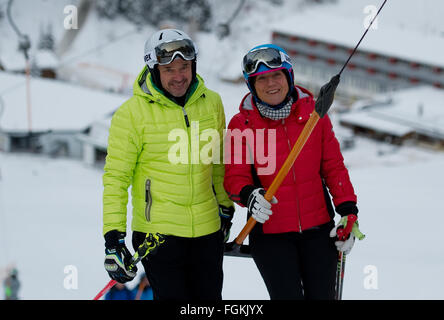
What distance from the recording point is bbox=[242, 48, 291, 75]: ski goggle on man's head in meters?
2.54

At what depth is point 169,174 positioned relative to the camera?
8.46ft

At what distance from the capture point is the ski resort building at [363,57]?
22938 millimetres

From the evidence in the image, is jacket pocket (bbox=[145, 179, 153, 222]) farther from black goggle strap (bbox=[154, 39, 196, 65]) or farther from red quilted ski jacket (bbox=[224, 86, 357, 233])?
black goggle strap (bbox=[154, 39, 196, 65])

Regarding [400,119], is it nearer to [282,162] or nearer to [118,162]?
[282,162]

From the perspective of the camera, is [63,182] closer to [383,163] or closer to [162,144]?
[383,163]

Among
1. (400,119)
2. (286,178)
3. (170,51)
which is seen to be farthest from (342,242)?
(400,119)

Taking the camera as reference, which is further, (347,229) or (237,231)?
(237,231)

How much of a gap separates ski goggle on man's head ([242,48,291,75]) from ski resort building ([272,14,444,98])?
2108 cm

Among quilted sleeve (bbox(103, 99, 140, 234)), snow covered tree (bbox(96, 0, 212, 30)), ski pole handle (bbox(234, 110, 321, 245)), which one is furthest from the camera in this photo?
snow covered tree (bbox(96, 0, 212, 30))

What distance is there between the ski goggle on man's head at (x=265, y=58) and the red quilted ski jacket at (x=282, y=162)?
0.18 meters

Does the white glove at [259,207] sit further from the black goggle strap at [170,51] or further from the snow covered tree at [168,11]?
the snow covered tree at [168,11]

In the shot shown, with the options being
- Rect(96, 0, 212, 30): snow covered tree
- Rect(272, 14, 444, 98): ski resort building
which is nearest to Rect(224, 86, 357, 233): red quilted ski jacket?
Rect(272, 14, 444, 98): ski resort building

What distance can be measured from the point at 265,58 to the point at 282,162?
0.48 m

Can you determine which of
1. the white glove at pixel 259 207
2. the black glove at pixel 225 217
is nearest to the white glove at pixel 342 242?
the white glove at pixel 259 207
